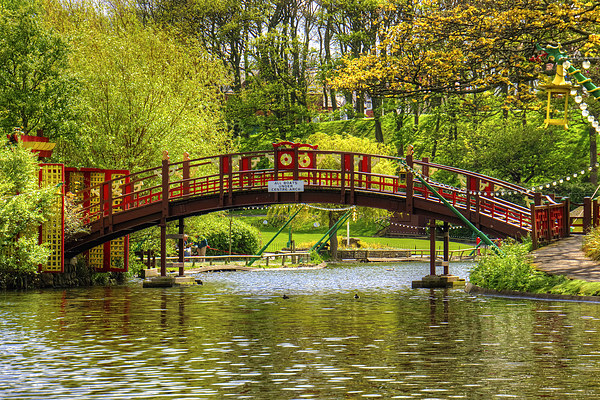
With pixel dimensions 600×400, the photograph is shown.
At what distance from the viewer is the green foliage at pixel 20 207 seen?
32500mm

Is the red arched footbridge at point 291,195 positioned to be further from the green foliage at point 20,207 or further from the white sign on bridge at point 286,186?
the green foliage at point 20,207

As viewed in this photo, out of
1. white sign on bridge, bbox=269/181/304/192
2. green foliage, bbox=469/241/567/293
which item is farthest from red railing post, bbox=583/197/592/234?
white sign on bridge, bbox=269/181/304/192

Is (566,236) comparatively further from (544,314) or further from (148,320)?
(148,320)

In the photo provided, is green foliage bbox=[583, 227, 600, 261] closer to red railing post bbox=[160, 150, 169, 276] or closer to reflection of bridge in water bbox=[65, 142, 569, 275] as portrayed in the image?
reflection of bridge in water bbox=[65, 142, 569, 275]

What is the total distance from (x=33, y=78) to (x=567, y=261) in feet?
77.9

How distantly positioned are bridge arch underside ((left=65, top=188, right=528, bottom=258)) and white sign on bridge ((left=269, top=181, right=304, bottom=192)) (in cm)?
45

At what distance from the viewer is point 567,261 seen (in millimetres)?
27016

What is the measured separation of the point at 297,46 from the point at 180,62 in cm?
3068

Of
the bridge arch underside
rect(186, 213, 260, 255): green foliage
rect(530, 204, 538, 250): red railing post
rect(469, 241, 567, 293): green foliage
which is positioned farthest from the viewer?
rect(186, 213, 260, 255): green foliage

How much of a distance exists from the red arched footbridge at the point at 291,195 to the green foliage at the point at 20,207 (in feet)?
9.99

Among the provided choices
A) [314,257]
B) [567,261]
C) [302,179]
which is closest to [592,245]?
[567,261]

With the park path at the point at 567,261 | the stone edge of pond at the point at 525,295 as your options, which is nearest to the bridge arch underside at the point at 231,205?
the stone edge of pond at the point at 525,295

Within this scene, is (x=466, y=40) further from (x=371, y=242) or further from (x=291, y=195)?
(x=371, y=242)

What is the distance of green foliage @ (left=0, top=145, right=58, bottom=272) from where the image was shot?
107 ft
